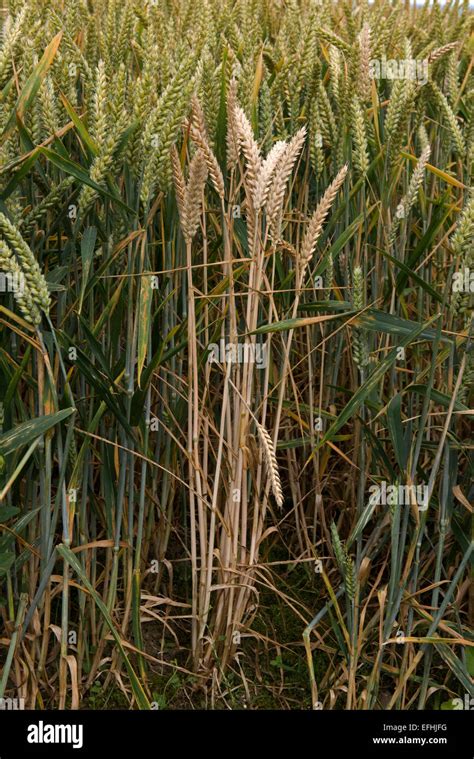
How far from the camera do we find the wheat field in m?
1.27

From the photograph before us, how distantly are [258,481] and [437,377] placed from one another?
472mm

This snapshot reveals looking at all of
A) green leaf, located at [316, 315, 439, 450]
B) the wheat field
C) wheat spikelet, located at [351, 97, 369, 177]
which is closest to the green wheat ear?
the wheat field

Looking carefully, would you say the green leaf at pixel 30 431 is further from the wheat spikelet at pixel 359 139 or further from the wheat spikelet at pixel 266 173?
the wheat spikelet at pixel 359 139

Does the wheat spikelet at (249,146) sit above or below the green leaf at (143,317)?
above

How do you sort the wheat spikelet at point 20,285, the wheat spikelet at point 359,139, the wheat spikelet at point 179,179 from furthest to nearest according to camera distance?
the wheat spikelet at point 359,139, the wheat spikelet at point 179,179, the wheat spikelet at point 20,285

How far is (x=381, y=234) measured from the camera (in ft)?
5.39

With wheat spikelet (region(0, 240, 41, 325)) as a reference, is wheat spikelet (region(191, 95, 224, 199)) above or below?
above

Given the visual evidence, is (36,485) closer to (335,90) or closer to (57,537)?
(57,537)

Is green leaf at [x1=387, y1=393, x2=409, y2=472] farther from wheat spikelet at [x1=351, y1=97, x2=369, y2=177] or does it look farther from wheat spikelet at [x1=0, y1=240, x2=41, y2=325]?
wheat spikelet at [x1=0, y1=240, x2=41, y2=325]

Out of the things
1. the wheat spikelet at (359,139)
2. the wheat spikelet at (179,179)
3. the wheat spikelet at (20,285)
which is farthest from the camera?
the wheat spikelet at (359,139)

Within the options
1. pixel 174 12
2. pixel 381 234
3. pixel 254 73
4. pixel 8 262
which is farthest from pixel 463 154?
pixel 174 12

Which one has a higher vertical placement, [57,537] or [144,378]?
[144,378]

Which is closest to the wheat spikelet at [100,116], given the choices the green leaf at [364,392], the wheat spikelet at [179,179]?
the wheat spikelet at [179,179]

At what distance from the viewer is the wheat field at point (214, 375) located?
4.16ft
